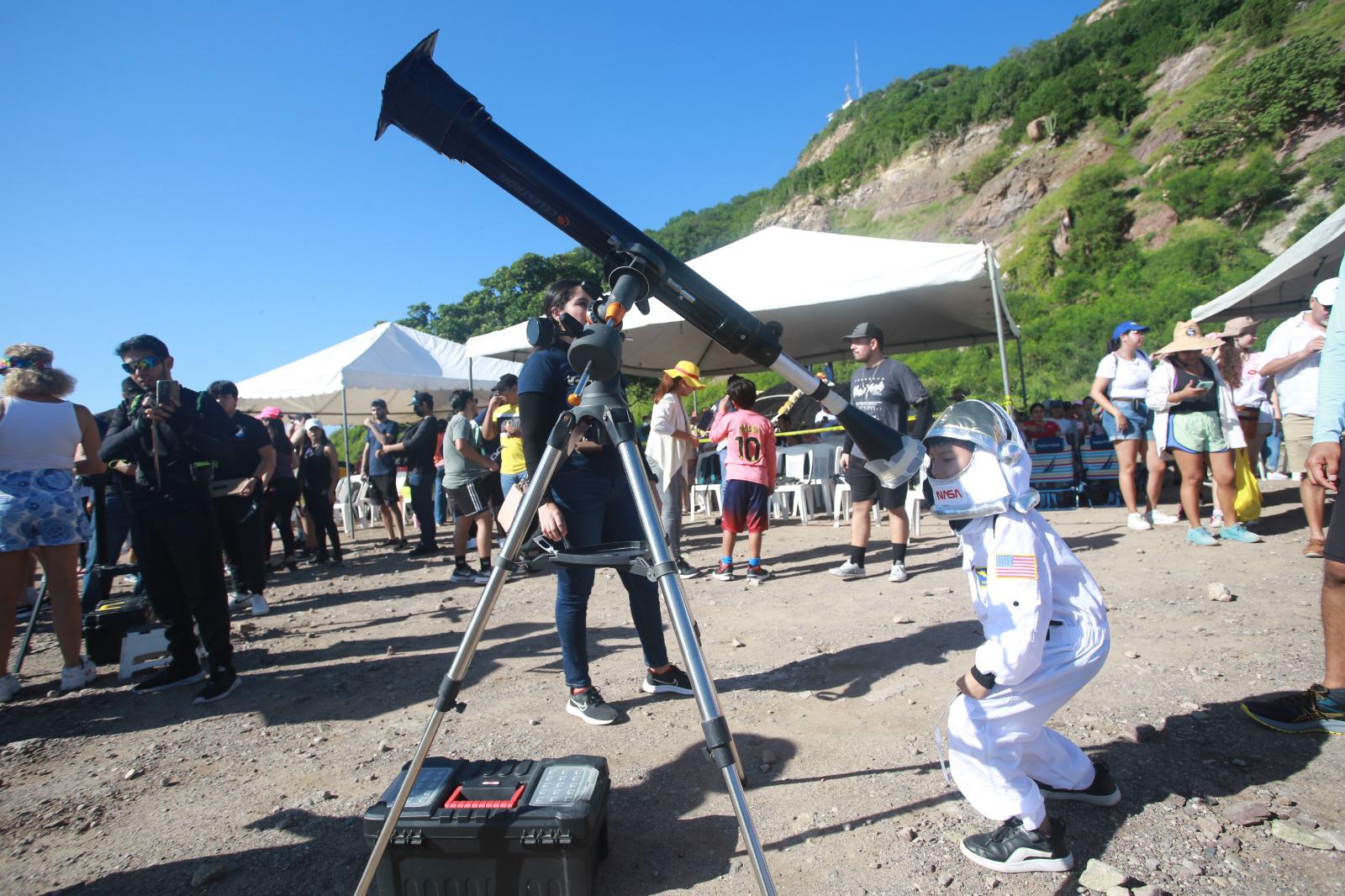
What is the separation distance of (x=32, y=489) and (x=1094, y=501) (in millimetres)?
10593

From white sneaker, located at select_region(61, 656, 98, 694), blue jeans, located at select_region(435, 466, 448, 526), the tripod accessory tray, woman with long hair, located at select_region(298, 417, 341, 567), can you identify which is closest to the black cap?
the tripod accessory tray

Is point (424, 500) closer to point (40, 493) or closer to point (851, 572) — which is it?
point (40, 493)

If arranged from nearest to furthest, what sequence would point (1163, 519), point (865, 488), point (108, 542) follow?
point (865, 488), point (108, 542), point (1163, 519)

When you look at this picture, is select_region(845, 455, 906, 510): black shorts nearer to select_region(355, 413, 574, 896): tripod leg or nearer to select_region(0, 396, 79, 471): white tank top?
select_region(355, 413, 574, 896): tripod leg

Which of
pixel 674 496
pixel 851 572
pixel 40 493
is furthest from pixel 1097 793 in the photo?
pixel 40 493

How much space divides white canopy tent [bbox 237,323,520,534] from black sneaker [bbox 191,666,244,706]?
25.7ft

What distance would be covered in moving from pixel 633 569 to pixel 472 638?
1.49 ft

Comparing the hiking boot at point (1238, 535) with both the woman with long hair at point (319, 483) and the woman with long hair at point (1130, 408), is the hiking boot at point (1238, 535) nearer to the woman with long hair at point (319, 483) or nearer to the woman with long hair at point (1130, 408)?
the woman with long hair at point (1130, 408)

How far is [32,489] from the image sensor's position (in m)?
3.59

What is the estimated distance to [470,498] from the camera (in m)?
6.14

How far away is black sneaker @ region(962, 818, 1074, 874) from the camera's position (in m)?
1.80

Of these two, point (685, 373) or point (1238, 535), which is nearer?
point (1238, 535)

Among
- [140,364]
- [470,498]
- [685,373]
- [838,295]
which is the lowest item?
[470,498]

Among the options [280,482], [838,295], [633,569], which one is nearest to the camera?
[633,569]
